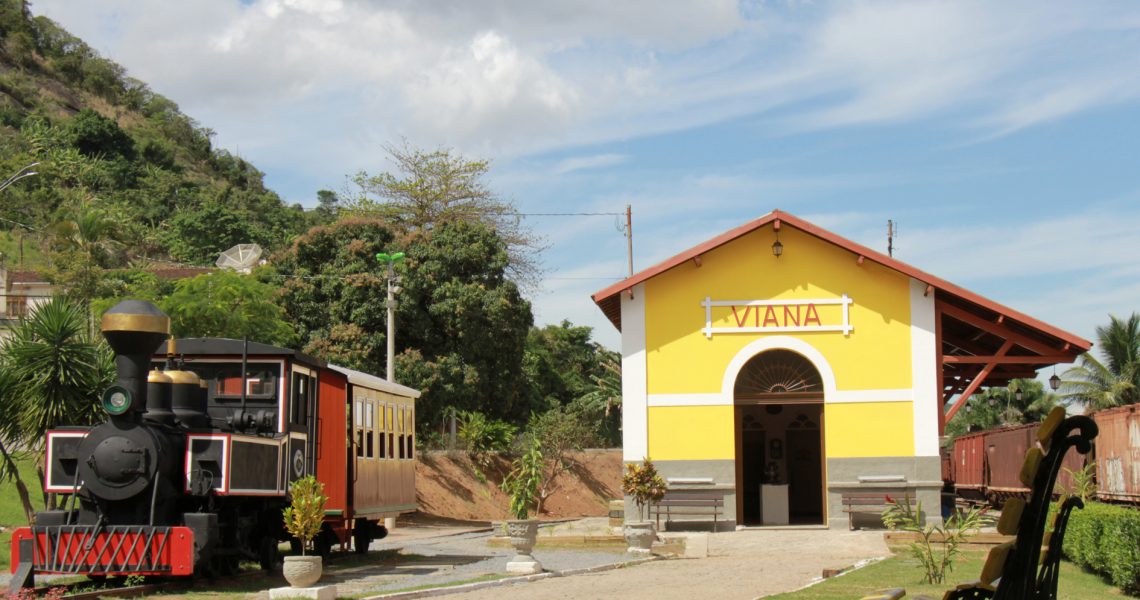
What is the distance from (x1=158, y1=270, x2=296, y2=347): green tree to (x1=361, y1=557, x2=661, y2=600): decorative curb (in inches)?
490

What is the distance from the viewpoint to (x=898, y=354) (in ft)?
78.7

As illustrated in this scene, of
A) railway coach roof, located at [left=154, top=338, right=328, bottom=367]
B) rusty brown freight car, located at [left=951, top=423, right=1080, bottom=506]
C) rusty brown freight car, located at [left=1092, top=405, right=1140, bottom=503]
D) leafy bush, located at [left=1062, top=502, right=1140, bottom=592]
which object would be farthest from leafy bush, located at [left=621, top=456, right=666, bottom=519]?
railway coach roof, located at [left=154, top=338, right=328, bottom=367]

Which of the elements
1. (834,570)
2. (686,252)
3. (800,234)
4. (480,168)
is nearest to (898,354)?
Result: (800,234)

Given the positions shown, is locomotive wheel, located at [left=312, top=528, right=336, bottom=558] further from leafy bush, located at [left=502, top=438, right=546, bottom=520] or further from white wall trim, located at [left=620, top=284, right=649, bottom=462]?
white wall trim, located at [left=620, top=284, right=649, bottom=462]

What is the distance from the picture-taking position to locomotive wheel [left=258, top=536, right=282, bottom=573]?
633 inches

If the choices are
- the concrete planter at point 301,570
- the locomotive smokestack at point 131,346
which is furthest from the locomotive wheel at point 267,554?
the locomotive smokestack at point 131,346

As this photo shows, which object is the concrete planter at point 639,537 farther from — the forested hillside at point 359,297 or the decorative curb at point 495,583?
the forested hillside at point 359,297

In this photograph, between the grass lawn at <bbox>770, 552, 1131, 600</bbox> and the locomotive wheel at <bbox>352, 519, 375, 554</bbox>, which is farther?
the locomotive wheel at <bbox>352, 519, 375, 554</bbox>

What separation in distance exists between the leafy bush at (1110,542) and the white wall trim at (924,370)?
7.28 meters

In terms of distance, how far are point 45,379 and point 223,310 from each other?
10298 mm

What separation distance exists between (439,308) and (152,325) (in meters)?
21.2

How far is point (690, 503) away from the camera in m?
24.0

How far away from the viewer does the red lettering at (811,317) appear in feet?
79.8

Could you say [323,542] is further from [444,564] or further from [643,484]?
[643,484]
